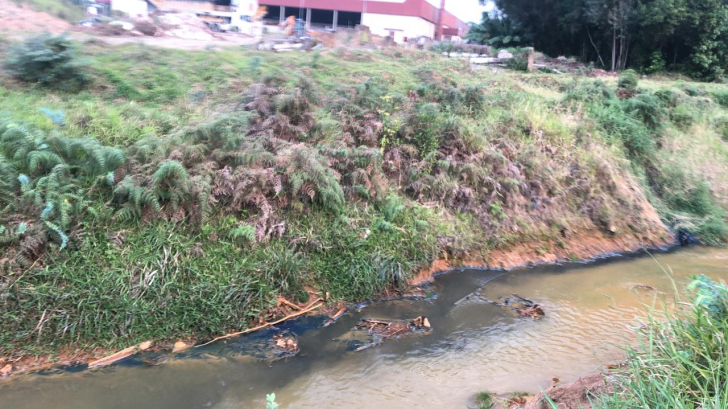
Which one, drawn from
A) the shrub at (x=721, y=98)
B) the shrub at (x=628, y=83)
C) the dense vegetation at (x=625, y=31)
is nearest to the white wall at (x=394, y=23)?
the dense vegetation at (x=625, y=31)

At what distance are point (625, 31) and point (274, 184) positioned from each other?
26.3 m

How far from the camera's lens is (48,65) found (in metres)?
9.39

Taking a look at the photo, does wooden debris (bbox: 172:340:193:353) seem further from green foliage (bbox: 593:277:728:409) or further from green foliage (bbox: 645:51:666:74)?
green foliage (bbox: 645:51:666:74)

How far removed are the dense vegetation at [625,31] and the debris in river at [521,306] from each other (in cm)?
2235

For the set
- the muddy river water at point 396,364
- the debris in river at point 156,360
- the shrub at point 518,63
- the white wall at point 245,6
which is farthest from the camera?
the white wall at point 245,6

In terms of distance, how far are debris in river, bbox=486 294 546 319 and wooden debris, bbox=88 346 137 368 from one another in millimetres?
5130

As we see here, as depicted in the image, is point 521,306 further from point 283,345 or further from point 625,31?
point 625,31

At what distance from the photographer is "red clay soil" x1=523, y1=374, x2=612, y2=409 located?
393 centimetres

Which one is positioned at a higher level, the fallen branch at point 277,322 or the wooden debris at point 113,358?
the fallen branch at point 277,322

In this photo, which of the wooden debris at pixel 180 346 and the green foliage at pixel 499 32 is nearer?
the wooden debris at pixel 180 346

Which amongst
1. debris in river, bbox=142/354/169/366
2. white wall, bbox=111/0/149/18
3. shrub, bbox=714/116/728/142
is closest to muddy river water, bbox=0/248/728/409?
debris in river, bbox=142/354/169/366

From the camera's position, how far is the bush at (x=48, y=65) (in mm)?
9273

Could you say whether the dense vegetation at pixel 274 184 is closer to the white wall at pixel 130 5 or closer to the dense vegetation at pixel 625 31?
the dense vegetation at pixel 625 31

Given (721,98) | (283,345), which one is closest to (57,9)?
(283,345)
